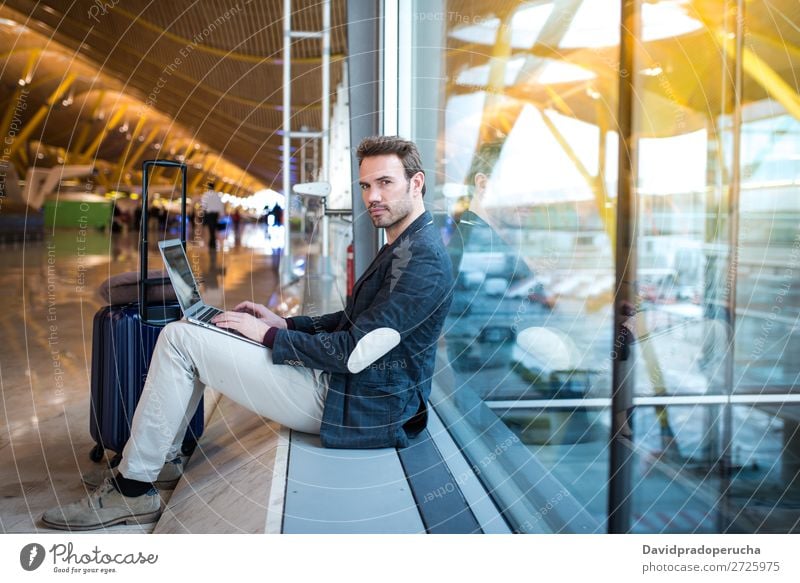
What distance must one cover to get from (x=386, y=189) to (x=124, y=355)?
1.23 metres

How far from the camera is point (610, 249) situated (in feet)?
16.4

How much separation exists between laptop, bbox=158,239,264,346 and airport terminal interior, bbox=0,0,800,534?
165 millimetres

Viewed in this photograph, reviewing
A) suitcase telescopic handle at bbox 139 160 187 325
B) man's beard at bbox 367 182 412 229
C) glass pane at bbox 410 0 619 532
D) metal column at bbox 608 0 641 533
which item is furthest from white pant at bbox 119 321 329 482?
glass pane at bbox 410 0 619 532

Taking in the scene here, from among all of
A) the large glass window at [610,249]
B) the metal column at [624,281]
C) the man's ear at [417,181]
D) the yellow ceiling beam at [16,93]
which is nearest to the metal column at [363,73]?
the large glass window at [610,249]

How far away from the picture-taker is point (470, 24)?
473cm

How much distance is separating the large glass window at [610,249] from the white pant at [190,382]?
78 centimetres

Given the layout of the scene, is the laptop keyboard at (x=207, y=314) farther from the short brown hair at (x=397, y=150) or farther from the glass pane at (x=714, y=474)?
the glass pane at (x=714, y=474)

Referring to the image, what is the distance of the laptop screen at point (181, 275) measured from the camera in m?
2.78

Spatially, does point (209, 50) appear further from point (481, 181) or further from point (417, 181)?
point (417, 181)

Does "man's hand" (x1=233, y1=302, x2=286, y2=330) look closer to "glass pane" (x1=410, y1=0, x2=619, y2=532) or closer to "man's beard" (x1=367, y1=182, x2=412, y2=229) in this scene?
"man's beard" (x1=367, y1=182, x2=412, y2=229)

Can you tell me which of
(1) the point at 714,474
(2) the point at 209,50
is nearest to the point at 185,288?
(1) the point at 714,474
